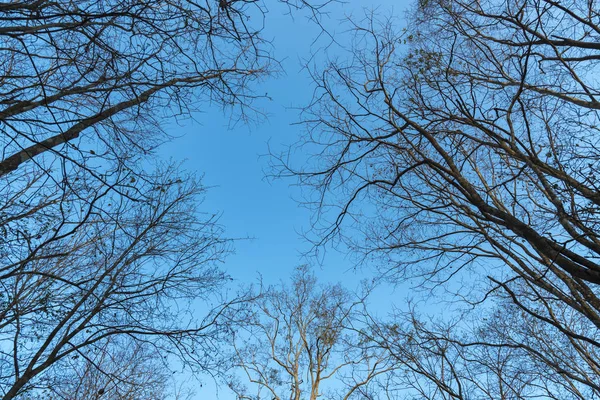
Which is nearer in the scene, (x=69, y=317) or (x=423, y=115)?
(x=423, y=115)

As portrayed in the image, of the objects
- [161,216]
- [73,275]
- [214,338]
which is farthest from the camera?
[161,216]

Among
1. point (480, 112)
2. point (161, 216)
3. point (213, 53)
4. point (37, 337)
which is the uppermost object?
point (161, 216)

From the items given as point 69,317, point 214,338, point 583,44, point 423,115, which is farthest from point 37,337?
point 583,44

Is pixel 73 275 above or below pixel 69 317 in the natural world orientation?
above

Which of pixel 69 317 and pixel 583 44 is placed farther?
pixel 69 317

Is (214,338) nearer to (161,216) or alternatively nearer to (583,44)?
(161,216)

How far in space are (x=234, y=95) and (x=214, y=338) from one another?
351cm

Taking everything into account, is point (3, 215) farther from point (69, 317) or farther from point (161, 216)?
point (161, 216)

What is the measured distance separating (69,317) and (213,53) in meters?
4.57

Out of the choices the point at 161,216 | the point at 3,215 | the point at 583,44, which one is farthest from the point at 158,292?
the point at 583,44

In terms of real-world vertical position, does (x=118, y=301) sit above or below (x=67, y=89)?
below

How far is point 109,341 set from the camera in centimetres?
579

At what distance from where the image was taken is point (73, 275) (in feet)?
20.7

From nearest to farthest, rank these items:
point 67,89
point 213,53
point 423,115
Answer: point 213,53 < point 67,89 < point 423,115
